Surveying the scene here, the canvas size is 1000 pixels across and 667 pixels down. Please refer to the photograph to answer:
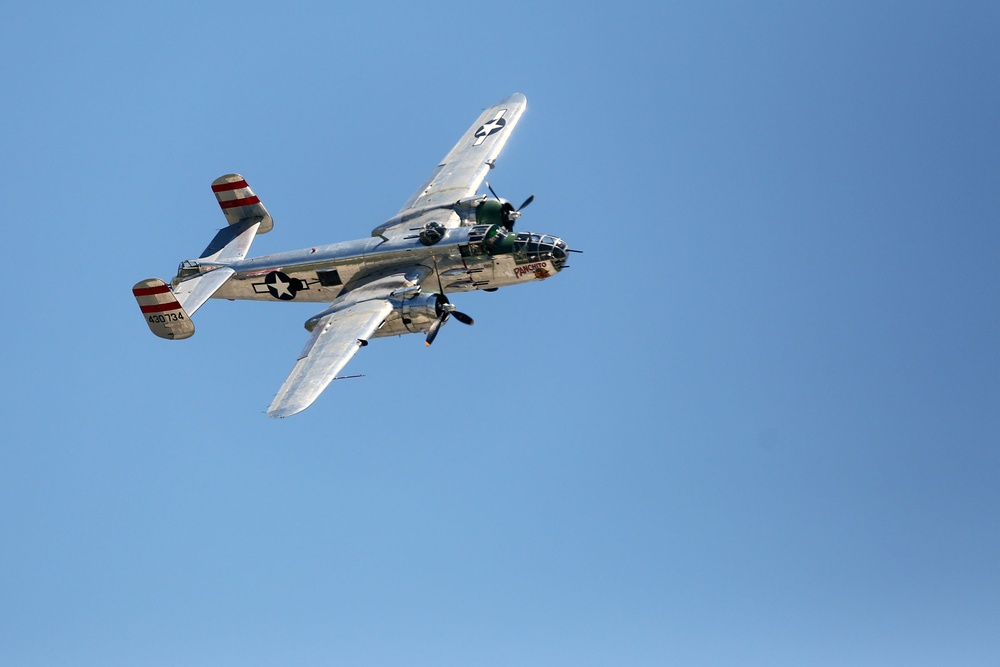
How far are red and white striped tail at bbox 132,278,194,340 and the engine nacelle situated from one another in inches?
278

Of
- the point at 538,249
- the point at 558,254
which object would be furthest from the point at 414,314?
the point at 558,254

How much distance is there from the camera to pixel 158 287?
52219 mm

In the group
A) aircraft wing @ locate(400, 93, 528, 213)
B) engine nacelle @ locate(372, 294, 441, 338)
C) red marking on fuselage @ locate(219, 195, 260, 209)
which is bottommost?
engine nacelle @ locate(372, 294, 441, 338)

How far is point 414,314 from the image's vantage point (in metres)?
50.6

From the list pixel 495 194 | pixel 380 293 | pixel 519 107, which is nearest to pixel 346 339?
pixel 380 293

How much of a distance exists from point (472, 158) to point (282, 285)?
9.75 m

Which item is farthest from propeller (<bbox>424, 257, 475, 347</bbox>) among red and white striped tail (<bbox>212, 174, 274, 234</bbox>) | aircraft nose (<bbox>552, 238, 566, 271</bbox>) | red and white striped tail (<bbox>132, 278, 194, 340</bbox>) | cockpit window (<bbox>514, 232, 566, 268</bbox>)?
red and white striped tail (<bbox>212, 174, 274, 234</bbox>)

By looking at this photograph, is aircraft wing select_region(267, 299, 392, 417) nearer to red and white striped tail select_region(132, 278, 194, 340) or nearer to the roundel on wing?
the roundel on wing

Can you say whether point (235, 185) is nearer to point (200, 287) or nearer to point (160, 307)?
point (200, 287)

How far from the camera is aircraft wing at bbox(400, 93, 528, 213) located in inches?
2272

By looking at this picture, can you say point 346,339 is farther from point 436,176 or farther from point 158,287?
point 436,176

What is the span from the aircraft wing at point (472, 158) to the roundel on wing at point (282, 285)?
5410 mm

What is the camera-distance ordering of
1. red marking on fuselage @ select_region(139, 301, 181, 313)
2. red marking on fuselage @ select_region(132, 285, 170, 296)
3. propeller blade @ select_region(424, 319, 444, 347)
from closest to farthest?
propeller blade @ select_region(424, 319, 444, 347)
red marking on fuselage @ select_region(132, 285, 170, 296)
red marking on fuselage @ select_region(139, 301, 181, 313)

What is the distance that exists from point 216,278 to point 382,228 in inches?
253
